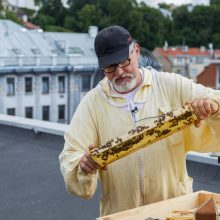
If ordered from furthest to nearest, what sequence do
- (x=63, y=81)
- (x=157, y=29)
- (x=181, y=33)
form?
(x=181, y=33), (x=157, y=29), (x=63, y=81)

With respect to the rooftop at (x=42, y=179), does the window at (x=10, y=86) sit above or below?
below

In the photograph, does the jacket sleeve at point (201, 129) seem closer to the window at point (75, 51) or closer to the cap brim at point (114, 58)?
the cap brim at point (114, 58)

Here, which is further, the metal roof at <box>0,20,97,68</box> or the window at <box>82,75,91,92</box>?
the window at <box>82,75,91,92</box>

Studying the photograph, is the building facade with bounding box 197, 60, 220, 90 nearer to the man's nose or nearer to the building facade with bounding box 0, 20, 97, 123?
the building facade with bounding box 0, 20, 97, 123

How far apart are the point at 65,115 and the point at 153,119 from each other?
32521 millimetres

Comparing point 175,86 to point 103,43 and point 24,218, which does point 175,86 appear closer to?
point 103,43

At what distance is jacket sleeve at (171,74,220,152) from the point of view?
90.7 inches

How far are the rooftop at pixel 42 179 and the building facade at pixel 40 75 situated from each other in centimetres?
2532

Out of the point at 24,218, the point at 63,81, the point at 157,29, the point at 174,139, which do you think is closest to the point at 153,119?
the point at 174,139

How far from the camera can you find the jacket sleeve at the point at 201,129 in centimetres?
230

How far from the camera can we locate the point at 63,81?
113 feet

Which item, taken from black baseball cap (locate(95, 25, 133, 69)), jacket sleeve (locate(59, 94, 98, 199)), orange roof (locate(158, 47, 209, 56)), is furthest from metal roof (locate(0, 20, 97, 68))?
black baseball cap (locate(95, 25, 133, 69))

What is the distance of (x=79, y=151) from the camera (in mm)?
2328

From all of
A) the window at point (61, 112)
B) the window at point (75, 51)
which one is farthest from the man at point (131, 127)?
the window at point (75, 51)
